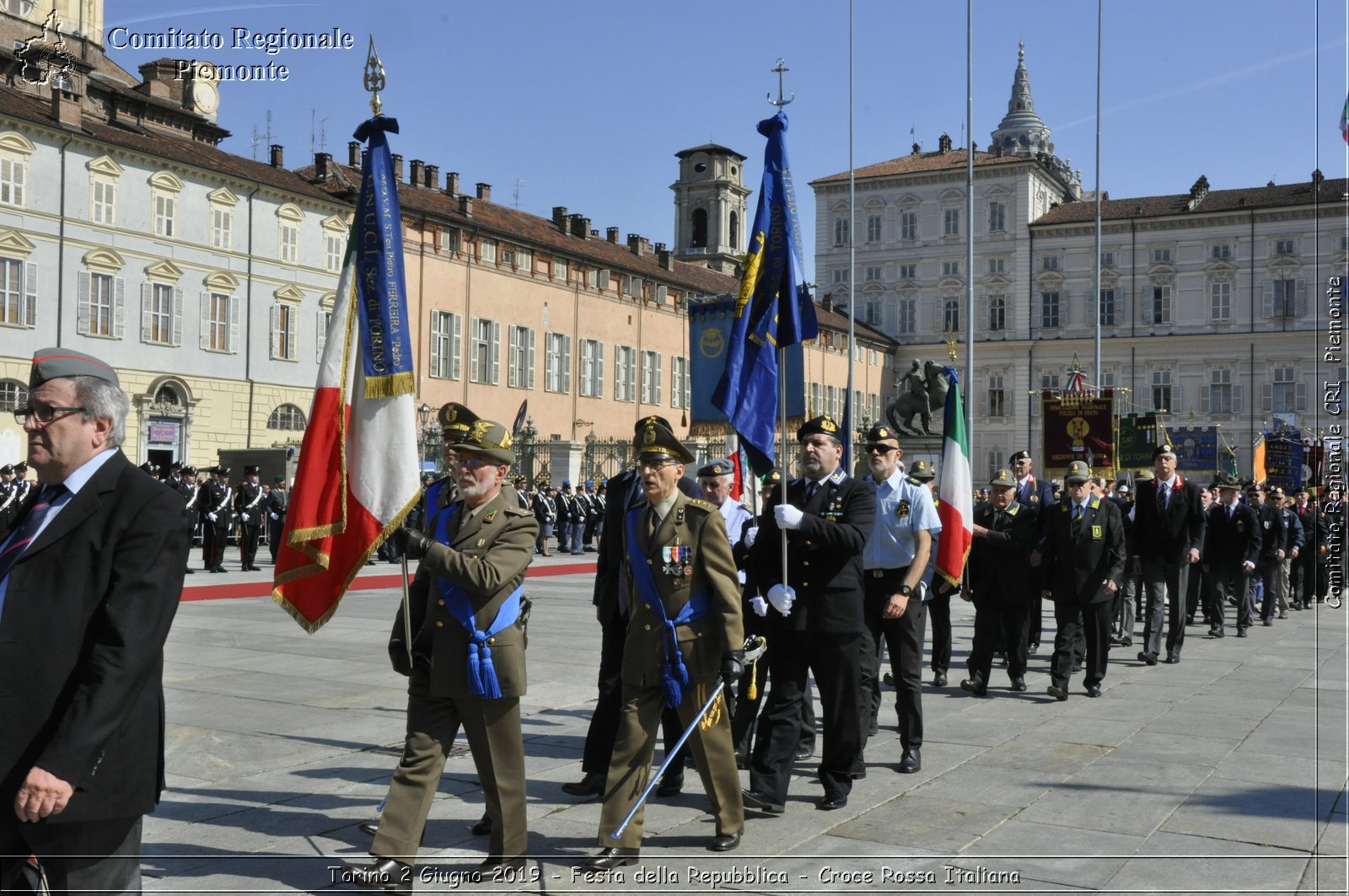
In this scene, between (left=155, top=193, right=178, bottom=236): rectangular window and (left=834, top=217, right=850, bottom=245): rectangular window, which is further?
(left=834, top=217, right=850, bottom=245): rectangular window

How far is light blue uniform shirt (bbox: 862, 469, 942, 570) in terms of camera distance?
790cm

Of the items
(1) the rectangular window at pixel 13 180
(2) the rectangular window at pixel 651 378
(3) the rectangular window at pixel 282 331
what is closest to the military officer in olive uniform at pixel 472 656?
(1) the rectangular window at pixel 13 180

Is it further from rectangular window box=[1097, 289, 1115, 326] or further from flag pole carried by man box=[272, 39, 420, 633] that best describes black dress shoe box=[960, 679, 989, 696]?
rectangular window box=[1097, 289, 1115, 326]

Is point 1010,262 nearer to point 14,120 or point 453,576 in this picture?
point 14,120

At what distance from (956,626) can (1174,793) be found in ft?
31.5

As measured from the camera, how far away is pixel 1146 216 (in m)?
76.3

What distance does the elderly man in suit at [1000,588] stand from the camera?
10.7 m

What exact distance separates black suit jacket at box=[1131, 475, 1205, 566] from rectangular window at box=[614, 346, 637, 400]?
47.4 m

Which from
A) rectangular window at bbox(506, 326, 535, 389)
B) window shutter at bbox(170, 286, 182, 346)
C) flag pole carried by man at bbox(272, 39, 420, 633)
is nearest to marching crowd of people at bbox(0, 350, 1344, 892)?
flag pole carried by man at bbox(272, 39, 420, 633)

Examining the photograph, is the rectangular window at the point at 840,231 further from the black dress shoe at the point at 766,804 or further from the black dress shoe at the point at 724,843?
the black dress shoe at the point at 724,843

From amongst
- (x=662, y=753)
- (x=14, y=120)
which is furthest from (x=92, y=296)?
(x=662, y=753)

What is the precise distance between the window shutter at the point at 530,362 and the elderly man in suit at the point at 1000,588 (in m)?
43.7

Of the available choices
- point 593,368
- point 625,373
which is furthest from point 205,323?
point 625,373

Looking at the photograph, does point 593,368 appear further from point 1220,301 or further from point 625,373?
point 1220,301
